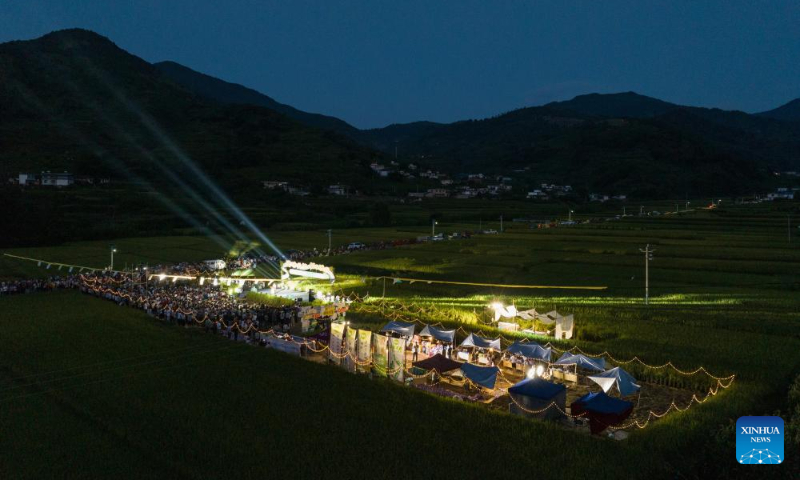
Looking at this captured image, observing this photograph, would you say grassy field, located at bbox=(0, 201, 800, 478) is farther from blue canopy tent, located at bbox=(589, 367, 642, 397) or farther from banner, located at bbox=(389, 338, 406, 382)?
blue canopy tent, located at bbox=(589, 367, 642, 397)

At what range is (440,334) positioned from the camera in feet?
75.7

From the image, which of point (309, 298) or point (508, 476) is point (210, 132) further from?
point (508, 476)

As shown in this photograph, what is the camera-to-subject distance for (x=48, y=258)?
47.1m

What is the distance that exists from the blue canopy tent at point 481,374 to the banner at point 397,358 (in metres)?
2.22

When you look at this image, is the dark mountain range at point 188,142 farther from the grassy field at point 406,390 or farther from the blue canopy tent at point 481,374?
the blue canopy tent at point 481,374

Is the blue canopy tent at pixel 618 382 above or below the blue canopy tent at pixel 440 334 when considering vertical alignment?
below

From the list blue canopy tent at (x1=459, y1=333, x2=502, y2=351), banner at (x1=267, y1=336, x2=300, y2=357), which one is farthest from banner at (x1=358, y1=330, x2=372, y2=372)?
blue canopy tent at (x1=459, y1=333, x2=502, y2=351)

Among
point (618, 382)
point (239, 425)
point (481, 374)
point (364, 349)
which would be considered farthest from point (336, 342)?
point (618, 382)

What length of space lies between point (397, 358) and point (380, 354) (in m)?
0.76

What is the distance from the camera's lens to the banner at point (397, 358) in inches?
750

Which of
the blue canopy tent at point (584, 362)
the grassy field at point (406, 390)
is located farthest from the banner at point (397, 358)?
the blue canopy tent at point (584, 362)

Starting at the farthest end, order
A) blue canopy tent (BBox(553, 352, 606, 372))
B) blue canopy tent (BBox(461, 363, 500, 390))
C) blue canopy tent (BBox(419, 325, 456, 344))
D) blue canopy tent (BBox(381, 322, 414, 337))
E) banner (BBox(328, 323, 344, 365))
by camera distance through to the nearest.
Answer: blue canopy tent (BBox(381, 322, 414, 337)), blue canopy tent (BBox(419, 325, 456, 344)), banner (BBox(328, 323, 344, 365)), blue canopy tent (BBox(553, 352, 606, 372)), blue canopy tent (BBox(461, 363, 500, 390))

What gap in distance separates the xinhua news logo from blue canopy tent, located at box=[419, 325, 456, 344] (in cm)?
1416

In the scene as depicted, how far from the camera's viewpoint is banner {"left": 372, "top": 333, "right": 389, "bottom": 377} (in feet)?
63.9
